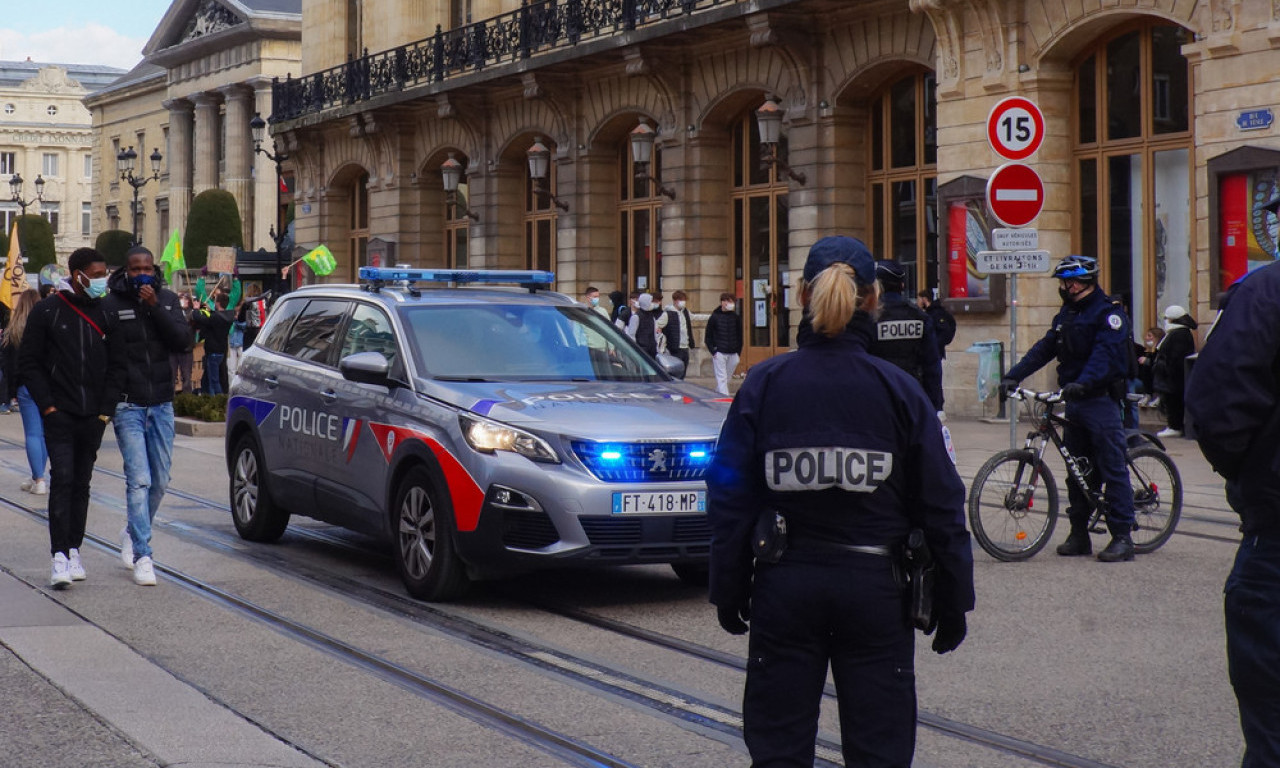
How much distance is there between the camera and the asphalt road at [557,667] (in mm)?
5840

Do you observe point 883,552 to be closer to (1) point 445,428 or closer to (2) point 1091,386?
(1) point 445,428

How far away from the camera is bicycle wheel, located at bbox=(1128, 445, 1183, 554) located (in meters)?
11.0

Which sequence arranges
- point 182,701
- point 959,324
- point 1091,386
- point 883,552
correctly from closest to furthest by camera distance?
point 883,552 < point 182,701 < point 1091,386 < point 959,324

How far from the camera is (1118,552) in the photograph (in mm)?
10523

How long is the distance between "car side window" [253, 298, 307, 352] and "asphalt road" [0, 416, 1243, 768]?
1.38 metres

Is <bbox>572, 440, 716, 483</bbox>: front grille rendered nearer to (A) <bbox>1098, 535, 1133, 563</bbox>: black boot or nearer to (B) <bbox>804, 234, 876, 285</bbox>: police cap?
(A) <bbox>1098, 535, 1133, 563</bbox>: black boot

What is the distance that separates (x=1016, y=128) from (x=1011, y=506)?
4.53 m

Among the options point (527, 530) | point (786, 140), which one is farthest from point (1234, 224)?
point (527, 530)

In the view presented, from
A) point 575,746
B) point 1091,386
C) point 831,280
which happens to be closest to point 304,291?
point 1091,386

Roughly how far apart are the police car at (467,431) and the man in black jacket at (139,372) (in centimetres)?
100

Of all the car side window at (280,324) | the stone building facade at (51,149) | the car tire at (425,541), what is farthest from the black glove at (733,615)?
the stone building facade at (51,149)

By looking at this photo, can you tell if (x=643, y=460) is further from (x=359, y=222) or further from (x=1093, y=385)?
(x=359, y=222)

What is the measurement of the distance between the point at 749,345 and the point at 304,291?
19153mm

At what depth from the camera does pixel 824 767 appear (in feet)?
18.5
